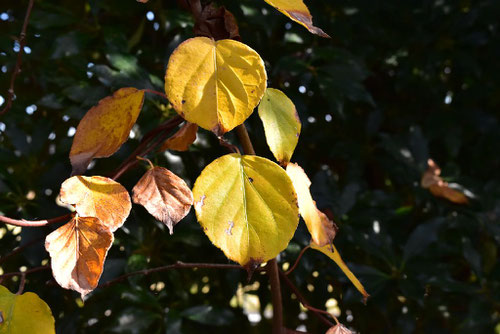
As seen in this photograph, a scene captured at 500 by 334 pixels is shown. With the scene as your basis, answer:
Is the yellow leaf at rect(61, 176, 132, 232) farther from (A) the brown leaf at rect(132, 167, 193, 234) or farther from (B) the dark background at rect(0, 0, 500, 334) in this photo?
(B) the dark background at rect(0, 0, 500, 334)

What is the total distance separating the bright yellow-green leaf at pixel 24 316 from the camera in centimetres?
52

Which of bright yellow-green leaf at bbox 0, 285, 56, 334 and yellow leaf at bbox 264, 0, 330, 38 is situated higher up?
yellow leaf at bbox 264, 0, 330, 38

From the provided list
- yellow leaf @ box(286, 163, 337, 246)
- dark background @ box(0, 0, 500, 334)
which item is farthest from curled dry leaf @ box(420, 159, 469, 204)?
yellow leaf @ box(286, 163, 337, 246)

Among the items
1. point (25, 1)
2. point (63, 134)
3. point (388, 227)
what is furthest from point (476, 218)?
point (25, 1)

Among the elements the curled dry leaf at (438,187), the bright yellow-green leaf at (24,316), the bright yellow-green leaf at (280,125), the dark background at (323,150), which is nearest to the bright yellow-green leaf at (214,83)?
the bright yellow-green leaf at (280,125)

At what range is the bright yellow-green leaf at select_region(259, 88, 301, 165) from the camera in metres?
0.55

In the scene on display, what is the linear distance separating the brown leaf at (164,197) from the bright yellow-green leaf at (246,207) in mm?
27

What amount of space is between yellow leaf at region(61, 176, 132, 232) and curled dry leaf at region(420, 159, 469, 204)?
2.87ft

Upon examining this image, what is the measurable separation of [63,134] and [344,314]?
2.31ft

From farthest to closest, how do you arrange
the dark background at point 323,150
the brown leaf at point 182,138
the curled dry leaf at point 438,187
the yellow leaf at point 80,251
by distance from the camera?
the curled dry leaf at point 438,187 < the dark background at point 323,150 < the brown leaf at point 182,138 < the yellow leaf at point 80,251

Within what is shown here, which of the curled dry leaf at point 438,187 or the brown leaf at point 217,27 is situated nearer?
the brown leaf at point 217,27

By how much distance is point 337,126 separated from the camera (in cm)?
146

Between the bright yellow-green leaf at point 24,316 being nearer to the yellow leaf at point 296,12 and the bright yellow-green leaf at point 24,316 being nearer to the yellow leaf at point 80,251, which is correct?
the yellow leaf at point 80,251

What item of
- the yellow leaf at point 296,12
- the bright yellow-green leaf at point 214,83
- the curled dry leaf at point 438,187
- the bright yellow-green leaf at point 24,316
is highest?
the yellow leaf at point 296,12
